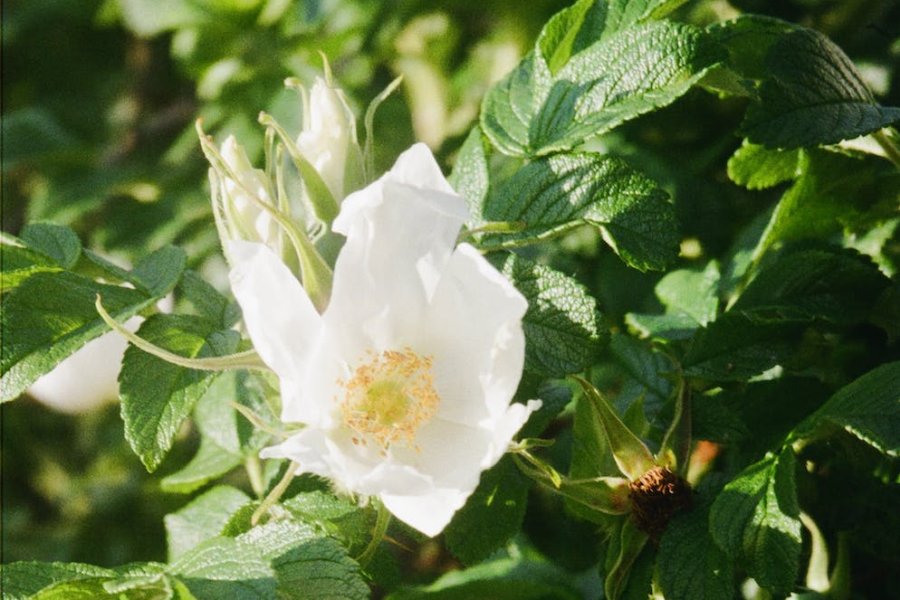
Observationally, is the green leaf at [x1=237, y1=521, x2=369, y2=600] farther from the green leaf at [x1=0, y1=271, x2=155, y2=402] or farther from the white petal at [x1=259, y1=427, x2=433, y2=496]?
the green leaf at [x1=0, y1=271, x2=155, y2=402]

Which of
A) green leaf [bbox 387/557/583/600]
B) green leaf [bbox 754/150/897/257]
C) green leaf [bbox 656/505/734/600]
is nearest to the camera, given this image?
green leaf [bbox 656/505/734/600]

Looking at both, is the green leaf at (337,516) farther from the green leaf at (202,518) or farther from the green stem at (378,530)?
the green leaf at (202,518)

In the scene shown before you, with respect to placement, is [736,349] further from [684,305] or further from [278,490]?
[278,490]

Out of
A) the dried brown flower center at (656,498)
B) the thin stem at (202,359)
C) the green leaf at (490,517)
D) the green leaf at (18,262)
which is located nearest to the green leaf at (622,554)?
the dried brown flower center at (656,498)

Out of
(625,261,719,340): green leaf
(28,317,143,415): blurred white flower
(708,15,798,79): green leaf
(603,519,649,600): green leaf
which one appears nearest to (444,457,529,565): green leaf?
(603,519,649,600): green leaf

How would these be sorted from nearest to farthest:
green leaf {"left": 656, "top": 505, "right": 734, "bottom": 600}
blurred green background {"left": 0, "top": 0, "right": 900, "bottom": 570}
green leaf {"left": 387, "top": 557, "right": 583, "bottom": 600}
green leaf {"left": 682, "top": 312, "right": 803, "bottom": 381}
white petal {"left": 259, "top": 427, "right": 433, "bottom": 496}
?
white petal {"left": 259, "top": 427, "right": 433, "bottom": 496}, green leaf {"left": 656, "top": 505, "right": 734, "bottom": 600}, green leaf {"left": 682, "top": 312, "right": 803, "bottom": 381}, green leaf {"left": 387, "top": 557, "right": 583, "bottom": 600}, blurred green background {"left": 0, "top": 0, "right": 900, "bottom": 570}

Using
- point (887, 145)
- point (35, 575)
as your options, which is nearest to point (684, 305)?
point (887, 145)

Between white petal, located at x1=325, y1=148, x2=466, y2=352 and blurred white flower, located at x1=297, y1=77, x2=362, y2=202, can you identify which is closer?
white petal, located at x1=325, y1=148, x2=466, y2=352
